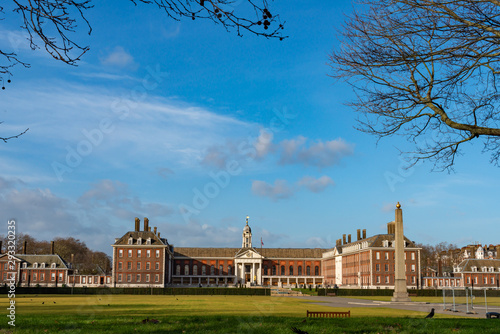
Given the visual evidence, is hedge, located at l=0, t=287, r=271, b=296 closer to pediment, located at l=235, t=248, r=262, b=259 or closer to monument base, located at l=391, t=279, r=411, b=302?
monument base, located at l=391, t=279, r=411, b=302

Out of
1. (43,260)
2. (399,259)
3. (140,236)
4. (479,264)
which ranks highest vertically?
(140,236)

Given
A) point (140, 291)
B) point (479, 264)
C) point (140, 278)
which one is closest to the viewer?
point (140, 291)

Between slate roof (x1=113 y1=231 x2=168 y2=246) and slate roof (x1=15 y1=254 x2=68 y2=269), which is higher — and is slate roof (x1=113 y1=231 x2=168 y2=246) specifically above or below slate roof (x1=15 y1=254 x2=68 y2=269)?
above

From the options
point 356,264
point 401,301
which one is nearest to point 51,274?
point 356,264

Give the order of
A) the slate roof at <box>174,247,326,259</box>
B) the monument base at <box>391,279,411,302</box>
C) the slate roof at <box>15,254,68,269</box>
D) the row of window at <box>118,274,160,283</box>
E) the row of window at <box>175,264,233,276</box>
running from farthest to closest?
the slate roof at <box>174,247,326,259</box> < the row of window at <box>175,264,233,276</box> < the slate roof at <box>15,254,68,269</box> < the row of window at <box>118,274,160,283</box> < the monument base at <box>391,279,411,302</box>

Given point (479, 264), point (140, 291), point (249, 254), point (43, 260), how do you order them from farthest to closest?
point (249, 254), point (479, 264), point (43, 260), point (140, 291)

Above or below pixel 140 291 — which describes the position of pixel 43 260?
above

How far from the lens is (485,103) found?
39.4 ft

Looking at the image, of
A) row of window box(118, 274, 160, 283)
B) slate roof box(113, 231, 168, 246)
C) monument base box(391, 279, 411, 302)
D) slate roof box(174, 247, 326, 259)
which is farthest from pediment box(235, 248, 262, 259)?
monument base box(391, 279, 411, 302)

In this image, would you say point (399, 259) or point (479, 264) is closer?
point (399, 259)

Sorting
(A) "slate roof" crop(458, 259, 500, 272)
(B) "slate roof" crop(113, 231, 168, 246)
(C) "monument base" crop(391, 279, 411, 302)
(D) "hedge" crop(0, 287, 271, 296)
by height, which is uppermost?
(B) "slate roof" crop(113, 231, 168, 246)

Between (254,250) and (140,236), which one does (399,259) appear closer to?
(140,236)

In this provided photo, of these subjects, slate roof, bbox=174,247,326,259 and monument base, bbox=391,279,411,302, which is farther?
slate roof, bbox=174,247,326,259

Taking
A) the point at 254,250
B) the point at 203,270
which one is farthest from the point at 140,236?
the point at 254,250
